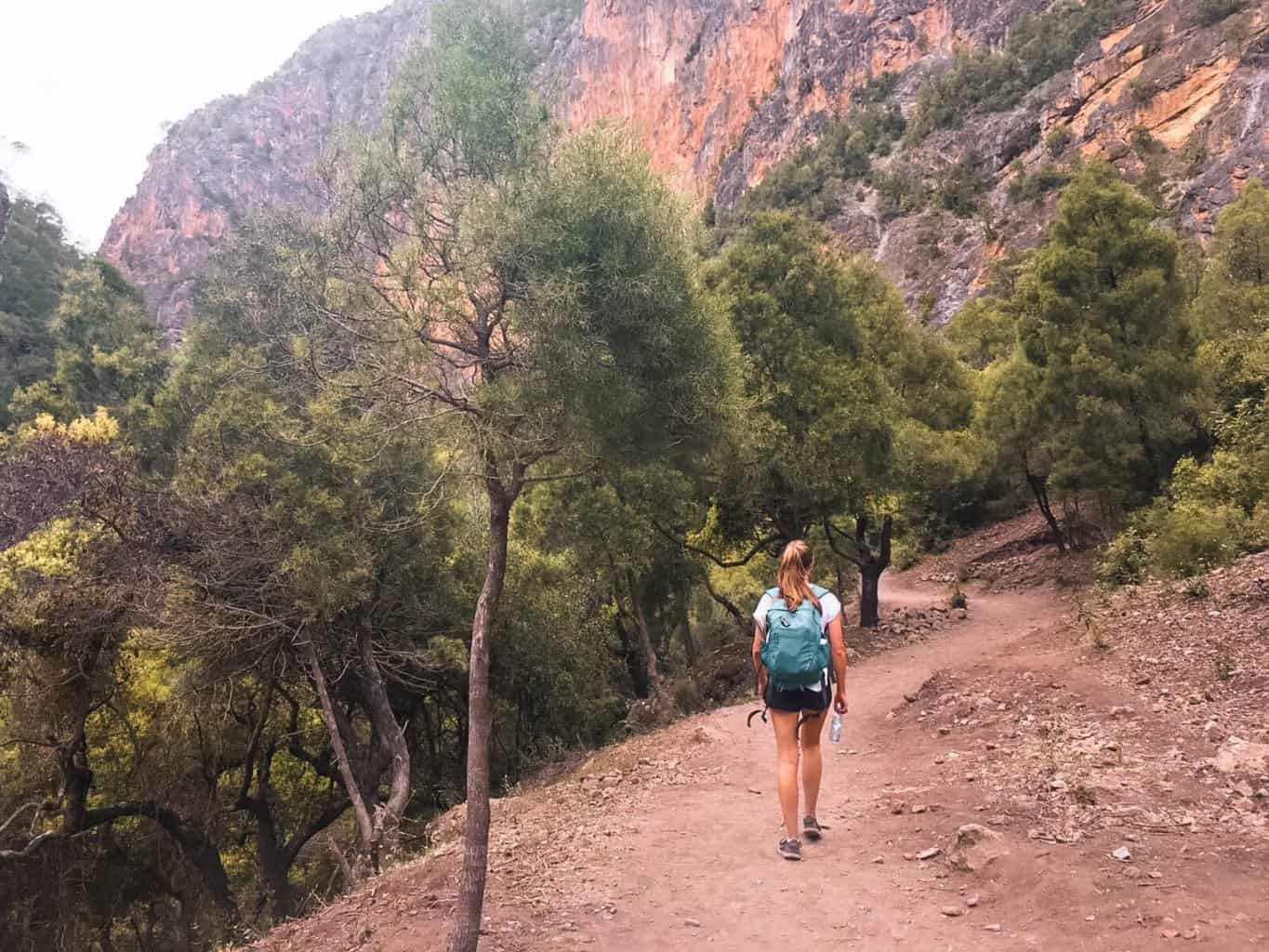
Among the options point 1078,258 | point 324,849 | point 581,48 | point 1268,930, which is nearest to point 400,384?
point 1268,930

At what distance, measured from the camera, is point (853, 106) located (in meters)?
66.9

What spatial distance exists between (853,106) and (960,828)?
73528 mm

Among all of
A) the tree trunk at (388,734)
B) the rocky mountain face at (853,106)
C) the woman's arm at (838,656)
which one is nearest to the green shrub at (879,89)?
the rocky mountain face at (853,106)

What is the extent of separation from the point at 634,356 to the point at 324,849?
63.3ft

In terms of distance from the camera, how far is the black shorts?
473cm

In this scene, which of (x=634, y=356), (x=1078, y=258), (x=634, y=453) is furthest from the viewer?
(x=1078, y=258)

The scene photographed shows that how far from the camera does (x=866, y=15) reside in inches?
2638

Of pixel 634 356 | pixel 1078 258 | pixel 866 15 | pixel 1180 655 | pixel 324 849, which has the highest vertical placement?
pixel 866 15

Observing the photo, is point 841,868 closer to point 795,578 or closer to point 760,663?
point 760,663

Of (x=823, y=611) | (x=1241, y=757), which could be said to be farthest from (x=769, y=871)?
(x=1241, y=757)

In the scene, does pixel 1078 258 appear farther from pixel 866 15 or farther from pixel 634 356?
pixel 866 15

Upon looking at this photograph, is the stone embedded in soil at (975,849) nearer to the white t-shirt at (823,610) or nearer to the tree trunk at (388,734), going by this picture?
the white t-shirt at (823,610)

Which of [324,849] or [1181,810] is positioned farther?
[324,849]

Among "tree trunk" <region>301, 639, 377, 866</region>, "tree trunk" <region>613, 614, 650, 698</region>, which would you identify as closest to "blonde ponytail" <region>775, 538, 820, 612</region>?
"tree trunk" <region>301, 639, 377, 866</region>
